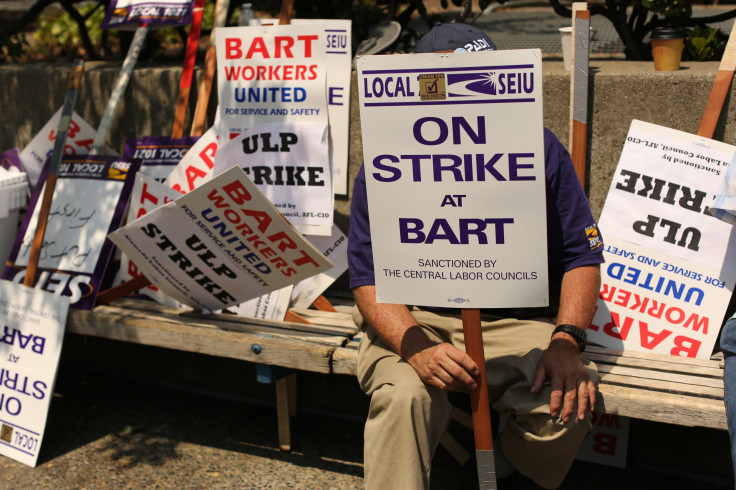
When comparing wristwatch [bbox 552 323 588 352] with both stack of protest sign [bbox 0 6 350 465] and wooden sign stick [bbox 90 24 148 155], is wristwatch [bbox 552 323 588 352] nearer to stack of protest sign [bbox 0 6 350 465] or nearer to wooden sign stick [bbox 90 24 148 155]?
stack of protest sign [bbox 0 6 350 465]

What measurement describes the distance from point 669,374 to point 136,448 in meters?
2.20

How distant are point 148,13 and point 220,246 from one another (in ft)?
5.10

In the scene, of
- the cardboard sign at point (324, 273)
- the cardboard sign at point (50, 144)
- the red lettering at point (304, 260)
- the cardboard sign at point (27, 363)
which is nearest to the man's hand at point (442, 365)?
the red lettering at point (304, 260)

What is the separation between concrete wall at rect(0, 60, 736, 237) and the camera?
3375 mm

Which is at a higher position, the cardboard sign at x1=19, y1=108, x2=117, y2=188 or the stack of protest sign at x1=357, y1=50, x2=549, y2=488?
the stack of protest sign at x1=357, y1=50, x2=549, y2=488

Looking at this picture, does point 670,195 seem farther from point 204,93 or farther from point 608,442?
point 204,93

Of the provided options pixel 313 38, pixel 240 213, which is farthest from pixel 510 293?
pixel 313 38

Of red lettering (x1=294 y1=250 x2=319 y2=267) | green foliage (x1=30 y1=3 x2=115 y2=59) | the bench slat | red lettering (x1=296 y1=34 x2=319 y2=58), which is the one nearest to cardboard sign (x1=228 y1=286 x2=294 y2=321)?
the bench slat

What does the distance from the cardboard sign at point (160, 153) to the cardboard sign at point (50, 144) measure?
0.94ft

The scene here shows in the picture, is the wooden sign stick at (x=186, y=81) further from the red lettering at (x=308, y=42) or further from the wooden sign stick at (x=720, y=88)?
the wooden sign stick at (x=720, y=88)

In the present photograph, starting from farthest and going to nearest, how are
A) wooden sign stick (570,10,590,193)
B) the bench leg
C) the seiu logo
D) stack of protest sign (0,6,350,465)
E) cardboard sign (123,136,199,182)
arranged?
cardboard sign (123,136,199,182) < the bench leg < stack of protest sign (0,6,350,465) < wooden sign stick (570,10,590,193) < the seiu logo

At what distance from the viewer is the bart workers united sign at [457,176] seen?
7.52 feet

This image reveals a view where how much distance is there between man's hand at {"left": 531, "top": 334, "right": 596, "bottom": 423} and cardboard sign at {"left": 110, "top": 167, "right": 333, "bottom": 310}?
1001 mm

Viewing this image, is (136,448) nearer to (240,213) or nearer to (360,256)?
(240,213)
